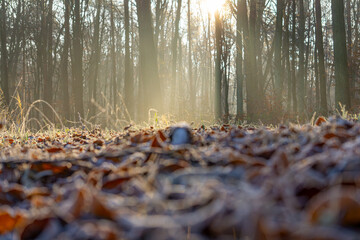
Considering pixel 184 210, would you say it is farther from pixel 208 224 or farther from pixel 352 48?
pixel 352 48

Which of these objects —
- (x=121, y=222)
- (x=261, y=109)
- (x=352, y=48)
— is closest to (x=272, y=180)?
(x=121, y=222)

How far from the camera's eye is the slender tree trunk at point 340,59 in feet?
29.1

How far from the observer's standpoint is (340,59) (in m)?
8.96

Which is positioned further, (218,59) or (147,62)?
(218,59)

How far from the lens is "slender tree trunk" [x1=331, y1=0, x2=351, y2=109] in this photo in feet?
29.1

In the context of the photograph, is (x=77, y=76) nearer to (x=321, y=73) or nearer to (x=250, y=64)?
(x=250, y=64)

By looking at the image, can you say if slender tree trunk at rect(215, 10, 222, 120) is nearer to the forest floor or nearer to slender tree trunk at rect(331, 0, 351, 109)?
slender tree trunk at rect(331, 0, 351, 109)

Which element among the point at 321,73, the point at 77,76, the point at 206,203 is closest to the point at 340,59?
the point at 321,73

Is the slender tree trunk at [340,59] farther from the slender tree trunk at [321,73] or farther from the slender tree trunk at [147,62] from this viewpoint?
the slender tree trunk at [147,62]

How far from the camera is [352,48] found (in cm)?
1758

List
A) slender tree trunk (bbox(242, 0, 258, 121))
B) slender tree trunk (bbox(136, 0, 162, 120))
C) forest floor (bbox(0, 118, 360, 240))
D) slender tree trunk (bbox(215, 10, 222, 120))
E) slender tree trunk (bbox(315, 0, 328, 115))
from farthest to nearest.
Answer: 1. slender tree trunk (bbox(315, 0, 328, 115))
2. slender tree trunk (bbox(215, 10, 222, 120))
3. slender tree trunk (bbox(242, 0, 258, 121))
4. slender tree trunk (bbox(136, 0, 162, 120))
5. forest floor (bbox(0, 118, 360, 240))

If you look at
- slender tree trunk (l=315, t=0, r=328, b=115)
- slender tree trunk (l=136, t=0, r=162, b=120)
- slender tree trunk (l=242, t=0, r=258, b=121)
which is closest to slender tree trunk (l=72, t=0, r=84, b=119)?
slender tree trunk (l=136, t=0, r=162, b=120)

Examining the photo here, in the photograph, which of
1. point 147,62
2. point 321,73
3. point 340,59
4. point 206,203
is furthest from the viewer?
point 321,73

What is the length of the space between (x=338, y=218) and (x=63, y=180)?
56.8 inches
